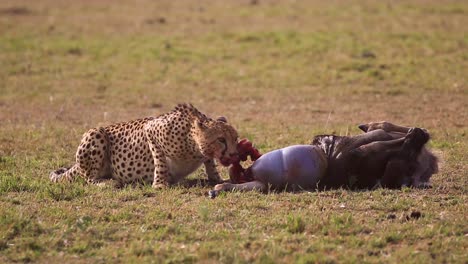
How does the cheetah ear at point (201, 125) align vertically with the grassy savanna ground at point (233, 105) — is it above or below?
above

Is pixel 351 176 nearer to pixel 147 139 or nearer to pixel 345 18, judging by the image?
pixel 147 139

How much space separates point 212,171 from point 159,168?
471 millimetres

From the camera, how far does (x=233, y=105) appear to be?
41.5 feet

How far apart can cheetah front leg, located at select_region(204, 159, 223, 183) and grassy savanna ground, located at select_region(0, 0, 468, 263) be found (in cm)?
28

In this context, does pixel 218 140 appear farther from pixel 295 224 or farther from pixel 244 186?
pixel 295 224

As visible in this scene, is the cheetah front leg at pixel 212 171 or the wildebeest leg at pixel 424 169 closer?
the wildebeest leg at pixel 424 169

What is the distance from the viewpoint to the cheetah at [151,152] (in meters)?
7.64

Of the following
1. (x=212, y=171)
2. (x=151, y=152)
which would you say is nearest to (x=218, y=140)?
(x=212, y=171)

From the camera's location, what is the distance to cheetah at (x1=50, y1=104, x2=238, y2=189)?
7.64 metres

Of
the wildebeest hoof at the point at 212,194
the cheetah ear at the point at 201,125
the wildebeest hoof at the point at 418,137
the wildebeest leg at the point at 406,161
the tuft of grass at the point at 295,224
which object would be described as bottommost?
the wildebeest hoof at the point at 212,194

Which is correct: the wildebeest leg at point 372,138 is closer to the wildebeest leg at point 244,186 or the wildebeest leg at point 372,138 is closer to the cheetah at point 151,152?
the wildebeest leg at point 244,186

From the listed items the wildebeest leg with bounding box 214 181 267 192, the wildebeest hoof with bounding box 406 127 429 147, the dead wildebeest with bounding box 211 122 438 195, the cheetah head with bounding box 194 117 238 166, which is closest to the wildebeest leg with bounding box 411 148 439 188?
the dead wildebeest with bounding box 211 122 438 195

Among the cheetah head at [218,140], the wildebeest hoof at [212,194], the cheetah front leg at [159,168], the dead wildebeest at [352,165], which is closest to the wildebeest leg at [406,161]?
the dead wildebeest at [352,165]

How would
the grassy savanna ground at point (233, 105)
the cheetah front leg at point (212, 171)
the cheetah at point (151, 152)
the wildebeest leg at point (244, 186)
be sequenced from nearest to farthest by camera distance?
the grassy savanna ground at point (233, 105), the wildebeest leg at point (244, 186), the cheetah at point (151, 152), the cheetah front leg at point (212, 171)
